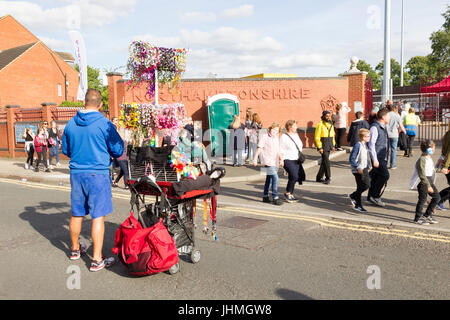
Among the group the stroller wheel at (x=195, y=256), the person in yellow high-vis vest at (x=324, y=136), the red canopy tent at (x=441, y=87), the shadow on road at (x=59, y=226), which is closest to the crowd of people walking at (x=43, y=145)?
the shadow on road at (x=59, y=226)

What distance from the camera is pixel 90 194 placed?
15.3 feet

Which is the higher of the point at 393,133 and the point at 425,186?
the point at 393,133

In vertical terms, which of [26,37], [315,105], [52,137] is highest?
[26,37]

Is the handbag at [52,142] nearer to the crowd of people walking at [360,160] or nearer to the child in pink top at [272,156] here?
the crowd of people walking at [360,160]

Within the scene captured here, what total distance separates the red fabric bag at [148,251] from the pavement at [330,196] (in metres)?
3.45

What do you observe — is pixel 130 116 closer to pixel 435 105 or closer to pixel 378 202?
pixel 378 202

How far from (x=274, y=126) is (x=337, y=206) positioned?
2.07 metres

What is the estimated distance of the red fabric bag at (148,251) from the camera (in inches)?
165

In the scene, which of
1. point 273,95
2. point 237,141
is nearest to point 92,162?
point 237,141

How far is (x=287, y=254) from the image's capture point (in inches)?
203

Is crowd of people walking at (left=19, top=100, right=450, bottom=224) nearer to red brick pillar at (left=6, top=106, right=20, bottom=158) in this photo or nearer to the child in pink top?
the child in pink top

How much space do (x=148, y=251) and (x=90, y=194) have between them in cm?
105

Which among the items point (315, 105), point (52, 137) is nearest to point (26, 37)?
point (52, 137)
